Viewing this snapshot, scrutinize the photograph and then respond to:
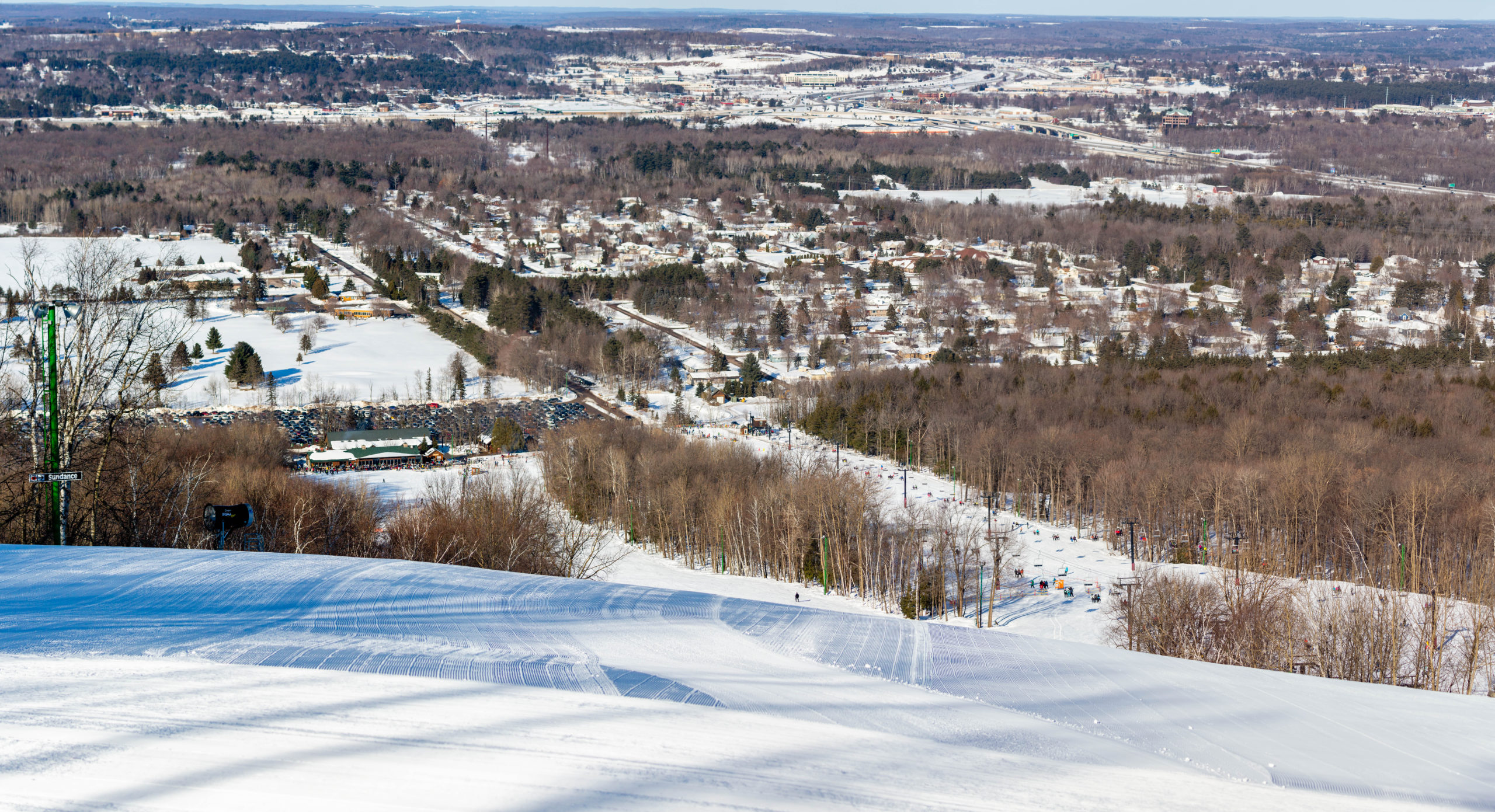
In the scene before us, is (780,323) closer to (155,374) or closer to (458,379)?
(458,379)

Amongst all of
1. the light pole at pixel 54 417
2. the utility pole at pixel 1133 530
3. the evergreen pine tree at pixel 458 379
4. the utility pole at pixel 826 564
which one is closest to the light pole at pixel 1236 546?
the utility pole at pixel 1133 530

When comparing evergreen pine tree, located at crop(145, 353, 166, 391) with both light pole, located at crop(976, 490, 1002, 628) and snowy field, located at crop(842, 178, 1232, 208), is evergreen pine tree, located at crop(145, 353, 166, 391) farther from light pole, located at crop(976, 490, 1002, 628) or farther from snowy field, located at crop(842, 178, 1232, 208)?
snowy field, located at crop(842, 178, 1232, 208)

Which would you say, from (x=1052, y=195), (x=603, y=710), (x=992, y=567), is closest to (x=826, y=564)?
(x=992, y=567)

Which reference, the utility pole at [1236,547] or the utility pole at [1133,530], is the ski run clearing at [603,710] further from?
the utility pole at [1133,530]

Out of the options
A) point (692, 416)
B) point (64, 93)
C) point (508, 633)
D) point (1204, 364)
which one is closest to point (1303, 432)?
point (1204, 364)

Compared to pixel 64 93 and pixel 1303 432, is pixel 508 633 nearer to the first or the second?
pixel 1303 432

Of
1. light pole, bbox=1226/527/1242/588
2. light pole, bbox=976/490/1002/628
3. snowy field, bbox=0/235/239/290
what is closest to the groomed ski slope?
light pole, bbox=976/490/1002/628

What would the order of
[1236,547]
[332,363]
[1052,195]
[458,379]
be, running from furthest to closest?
[1052,195]
[332,363]
[458,379]
[1236,547]
